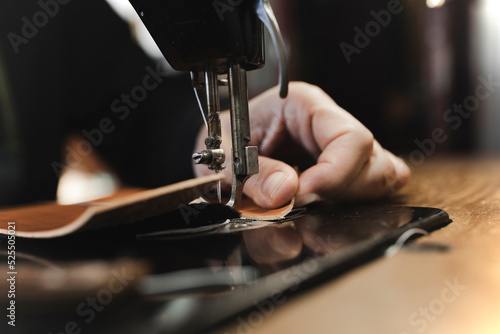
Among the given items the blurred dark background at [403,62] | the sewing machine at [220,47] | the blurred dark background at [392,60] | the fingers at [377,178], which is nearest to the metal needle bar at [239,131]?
the sewing machine at [220,47]

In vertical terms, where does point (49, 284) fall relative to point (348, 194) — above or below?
above

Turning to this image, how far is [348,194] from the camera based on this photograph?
75 centimetres

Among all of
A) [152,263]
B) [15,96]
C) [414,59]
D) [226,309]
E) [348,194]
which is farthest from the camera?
[414,59]

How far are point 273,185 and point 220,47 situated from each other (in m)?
→ 0.21

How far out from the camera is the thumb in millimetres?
621

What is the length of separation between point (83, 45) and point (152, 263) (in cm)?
139

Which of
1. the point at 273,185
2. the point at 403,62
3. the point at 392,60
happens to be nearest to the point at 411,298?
the point at 273,185

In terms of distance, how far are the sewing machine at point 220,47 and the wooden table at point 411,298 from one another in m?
0.26

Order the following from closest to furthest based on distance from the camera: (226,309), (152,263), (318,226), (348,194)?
(226,309) < (152,263) < (318,226) < (348,194)

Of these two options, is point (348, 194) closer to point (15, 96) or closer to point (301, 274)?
point (301, 274)

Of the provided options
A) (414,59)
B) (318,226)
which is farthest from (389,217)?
(414,59)

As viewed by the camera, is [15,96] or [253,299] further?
[15,96]

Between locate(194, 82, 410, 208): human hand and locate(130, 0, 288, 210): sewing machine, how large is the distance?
0.24 ft

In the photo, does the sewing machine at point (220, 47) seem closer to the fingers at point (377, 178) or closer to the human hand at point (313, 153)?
the human hand at point (313, 153)
